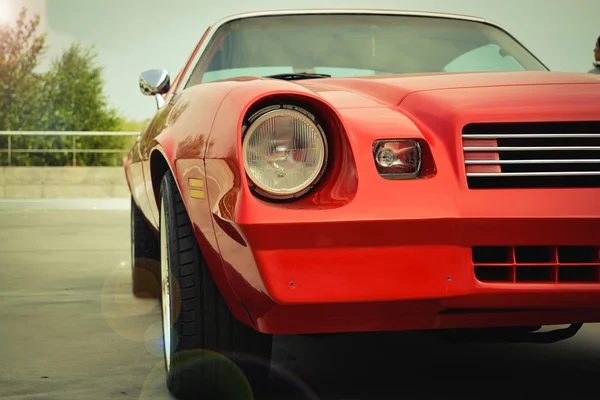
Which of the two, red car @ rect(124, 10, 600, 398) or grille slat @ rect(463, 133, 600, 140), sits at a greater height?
grille slat @ rect(463, 133, 600, 140)

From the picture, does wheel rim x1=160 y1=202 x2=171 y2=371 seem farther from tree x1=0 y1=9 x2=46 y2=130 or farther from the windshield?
tree x1=0 y1=9 x2=46 y2=130

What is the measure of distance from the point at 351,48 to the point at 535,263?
1.92 meters

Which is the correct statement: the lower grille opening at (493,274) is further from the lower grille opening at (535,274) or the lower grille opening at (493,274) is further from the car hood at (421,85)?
the car hood at (421,85)

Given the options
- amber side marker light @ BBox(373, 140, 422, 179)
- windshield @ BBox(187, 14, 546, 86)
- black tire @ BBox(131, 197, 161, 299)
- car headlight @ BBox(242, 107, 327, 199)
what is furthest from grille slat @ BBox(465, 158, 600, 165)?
black tire @ BBox(131, 197, 161, 299)

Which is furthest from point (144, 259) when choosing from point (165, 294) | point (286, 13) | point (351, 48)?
point (165, 294)

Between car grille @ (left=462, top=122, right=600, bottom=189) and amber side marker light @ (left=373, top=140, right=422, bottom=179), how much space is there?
13cm

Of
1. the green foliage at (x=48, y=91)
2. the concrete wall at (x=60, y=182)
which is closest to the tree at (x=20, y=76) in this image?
the green foliage at (x=48, y=91)

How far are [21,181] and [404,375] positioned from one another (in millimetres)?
15861

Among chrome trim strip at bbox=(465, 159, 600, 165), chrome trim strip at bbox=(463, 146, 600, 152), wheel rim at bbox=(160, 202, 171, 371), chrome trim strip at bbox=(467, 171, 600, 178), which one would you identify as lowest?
wheel rim at bbox=(160, 202, 171, 371)

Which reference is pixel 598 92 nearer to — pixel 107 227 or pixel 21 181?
pixel 107 227

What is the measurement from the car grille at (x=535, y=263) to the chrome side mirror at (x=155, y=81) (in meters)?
2.39

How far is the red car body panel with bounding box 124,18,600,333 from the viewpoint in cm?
230

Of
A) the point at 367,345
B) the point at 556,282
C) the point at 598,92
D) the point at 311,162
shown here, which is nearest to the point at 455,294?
the point at 556,282

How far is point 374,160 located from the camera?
7.95 feet
